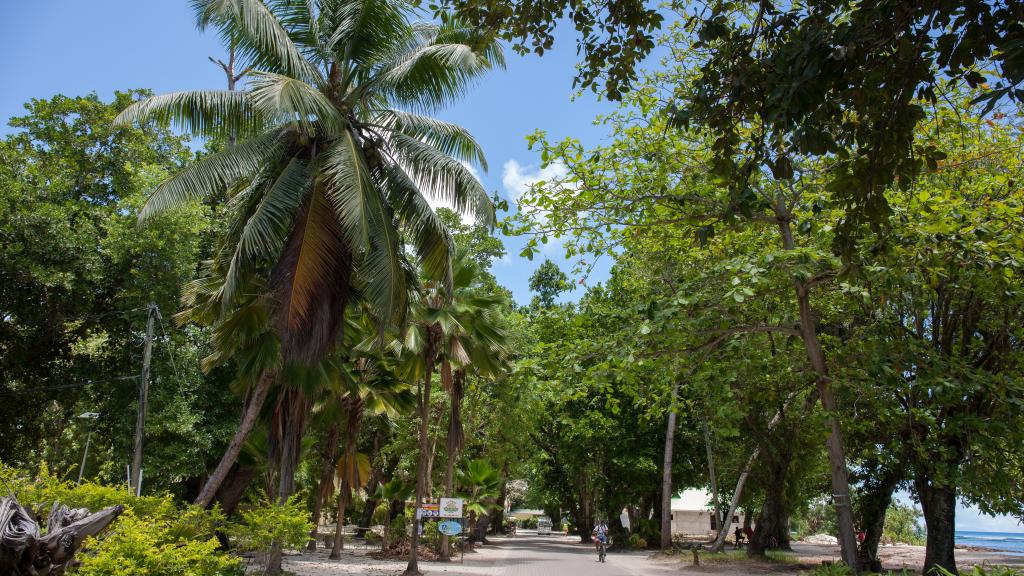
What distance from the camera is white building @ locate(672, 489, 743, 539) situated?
139 ft

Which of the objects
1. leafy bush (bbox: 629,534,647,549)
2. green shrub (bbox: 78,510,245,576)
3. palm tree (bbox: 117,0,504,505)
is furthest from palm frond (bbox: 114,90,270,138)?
leafy bush (bbox: 629,534,647,549)

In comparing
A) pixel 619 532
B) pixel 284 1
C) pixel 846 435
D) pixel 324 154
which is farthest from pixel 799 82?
pixel 619 532

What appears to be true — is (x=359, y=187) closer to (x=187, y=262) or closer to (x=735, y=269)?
(x=735, y=269)

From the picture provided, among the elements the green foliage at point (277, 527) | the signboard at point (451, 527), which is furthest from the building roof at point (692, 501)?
the green foliage at point (277, 527)

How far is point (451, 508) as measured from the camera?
57.5 ft

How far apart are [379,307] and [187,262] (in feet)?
28.0

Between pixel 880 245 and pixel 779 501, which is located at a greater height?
pixel 880 245

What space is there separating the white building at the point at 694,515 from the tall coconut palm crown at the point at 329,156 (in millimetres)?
31644

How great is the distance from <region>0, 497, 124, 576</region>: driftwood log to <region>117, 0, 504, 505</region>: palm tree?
12.1 feet

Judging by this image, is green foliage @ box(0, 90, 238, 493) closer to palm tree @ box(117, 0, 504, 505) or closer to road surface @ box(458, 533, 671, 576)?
palm tree @ box(117, 0, 504, 505)

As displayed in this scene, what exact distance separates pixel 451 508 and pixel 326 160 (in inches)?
390

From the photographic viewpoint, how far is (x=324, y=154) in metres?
12.2

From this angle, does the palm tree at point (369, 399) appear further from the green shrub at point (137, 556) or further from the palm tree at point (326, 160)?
the green shrub at point (137, 556)

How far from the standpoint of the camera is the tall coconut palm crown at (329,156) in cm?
1098
